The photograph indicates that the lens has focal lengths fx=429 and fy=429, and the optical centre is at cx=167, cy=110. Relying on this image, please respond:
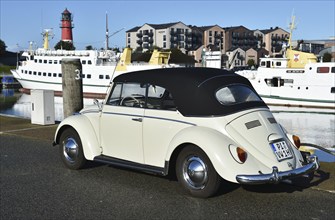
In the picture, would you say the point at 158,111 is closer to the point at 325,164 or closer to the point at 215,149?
the point at 215,149

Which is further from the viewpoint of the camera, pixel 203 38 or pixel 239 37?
pixel 239 37

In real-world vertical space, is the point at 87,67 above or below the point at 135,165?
above

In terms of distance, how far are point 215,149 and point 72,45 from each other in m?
90.3

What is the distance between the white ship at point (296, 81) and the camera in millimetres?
34312

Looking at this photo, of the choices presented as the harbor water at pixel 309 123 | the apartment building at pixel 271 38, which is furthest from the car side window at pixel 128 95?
the apartment building at pixel 271 38

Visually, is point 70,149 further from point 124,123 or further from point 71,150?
point 124,123

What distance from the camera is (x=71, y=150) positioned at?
22.7 ft

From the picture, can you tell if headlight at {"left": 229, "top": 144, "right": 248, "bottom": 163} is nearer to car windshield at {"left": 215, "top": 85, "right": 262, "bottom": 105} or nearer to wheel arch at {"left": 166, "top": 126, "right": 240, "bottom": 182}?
wheel arch at {"left": 166, "top": 126, "right": 240, "bottom": 182}

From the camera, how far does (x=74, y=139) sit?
6.85 metres

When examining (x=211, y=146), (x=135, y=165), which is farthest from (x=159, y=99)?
(x=211, y=146)

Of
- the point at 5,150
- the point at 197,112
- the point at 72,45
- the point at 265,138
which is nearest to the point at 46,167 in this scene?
the point at 5,150

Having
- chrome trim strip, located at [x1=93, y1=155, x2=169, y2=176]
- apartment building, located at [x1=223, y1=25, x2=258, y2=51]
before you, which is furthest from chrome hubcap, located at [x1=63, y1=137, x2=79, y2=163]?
apartment building, located at [x1=223, y1=25, x2=258, y2=51]

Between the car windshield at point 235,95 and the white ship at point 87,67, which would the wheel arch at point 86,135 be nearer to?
the car windshield at point 235,95

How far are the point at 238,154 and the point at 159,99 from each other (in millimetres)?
1427
